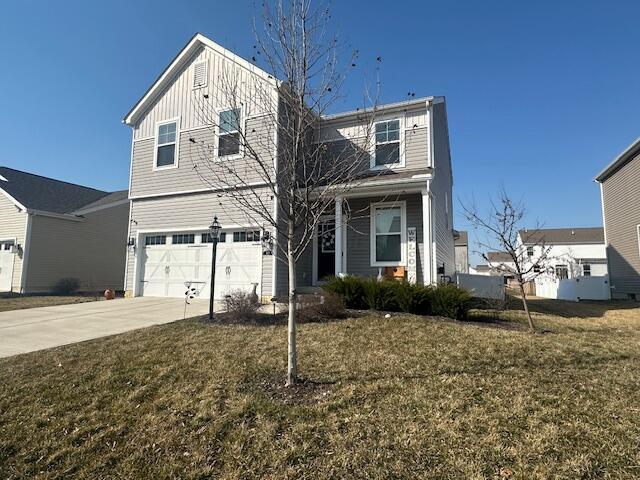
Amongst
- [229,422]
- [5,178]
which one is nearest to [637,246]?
[229,422]

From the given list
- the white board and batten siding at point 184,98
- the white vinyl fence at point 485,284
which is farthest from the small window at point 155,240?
the white vinyl fence at point 485,284

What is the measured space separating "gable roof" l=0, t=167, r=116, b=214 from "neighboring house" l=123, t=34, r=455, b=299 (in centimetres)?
766

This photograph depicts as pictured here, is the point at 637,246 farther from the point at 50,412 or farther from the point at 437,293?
the point at 50,412

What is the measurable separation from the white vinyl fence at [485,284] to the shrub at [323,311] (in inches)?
240

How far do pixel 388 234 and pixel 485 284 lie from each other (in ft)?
13.1

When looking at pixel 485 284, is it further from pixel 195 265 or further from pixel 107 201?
pixel 107 201

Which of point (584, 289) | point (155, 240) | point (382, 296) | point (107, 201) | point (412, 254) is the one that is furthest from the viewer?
point (107, 201)

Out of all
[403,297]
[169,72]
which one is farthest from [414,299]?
[169,72]

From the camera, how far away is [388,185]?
10.7 meters

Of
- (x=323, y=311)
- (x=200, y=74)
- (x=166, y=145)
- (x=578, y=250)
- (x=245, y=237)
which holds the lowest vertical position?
(x=323, y=311)

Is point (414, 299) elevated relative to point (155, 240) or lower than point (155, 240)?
lower

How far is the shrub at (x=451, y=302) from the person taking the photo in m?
7.88

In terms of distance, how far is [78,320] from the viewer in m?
9.09

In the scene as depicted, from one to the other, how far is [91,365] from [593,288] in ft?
73.8
